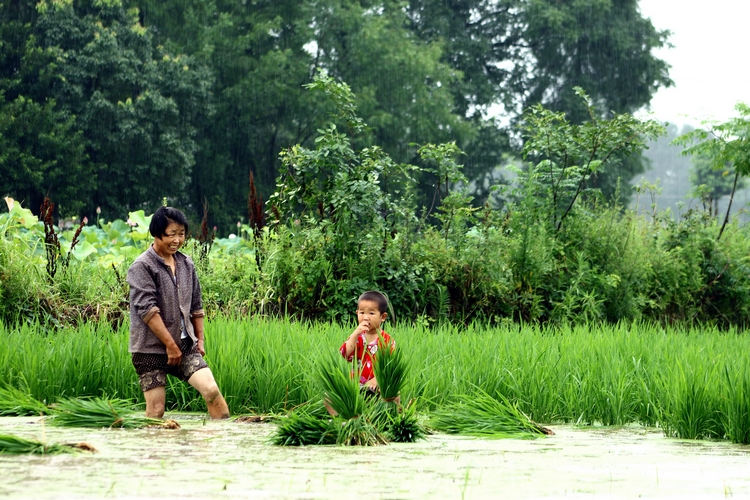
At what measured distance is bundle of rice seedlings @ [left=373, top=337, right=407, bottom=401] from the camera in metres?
5.16

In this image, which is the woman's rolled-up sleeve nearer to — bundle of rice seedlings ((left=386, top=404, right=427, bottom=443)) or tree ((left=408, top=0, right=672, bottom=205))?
bundle of rice seedlings ((left=386, top=404, right=427, bottom=443))

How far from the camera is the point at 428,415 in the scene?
5.89 meters

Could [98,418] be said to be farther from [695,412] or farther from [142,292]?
[695,412]

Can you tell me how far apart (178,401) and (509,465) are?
313cm

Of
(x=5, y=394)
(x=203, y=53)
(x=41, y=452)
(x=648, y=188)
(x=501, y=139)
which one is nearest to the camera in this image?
(x=41, y=452)

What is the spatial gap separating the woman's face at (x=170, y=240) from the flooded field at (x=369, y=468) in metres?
1.32

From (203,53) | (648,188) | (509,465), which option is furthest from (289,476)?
(203,53)

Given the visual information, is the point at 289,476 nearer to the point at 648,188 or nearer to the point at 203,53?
the point at 648,188

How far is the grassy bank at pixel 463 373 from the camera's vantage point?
5828 mm

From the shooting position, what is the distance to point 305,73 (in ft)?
127

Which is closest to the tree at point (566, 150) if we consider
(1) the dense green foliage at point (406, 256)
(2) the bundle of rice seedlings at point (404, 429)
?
(1) the dense green foliage at point (406, 256)

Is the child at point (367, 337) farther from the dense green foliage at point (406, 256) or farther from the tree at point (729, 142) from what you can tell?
the tree at point (729, 142)

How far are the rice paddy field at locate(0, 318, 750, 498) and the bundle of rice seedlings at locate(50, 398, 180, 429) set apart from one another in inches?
6.5

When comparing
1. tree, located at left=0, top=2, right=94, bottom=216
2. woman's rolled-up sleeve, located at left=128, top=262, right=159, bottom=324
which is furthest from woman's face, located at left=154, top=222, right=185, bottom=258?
tree, located at left=0, top=2, right=94, bottom=216
